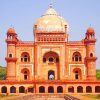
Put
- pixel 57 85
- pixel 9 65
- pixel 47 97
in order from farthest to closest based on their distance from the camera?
1. pixel 9 65
2. pixel 57 85
3. pixel 47 97

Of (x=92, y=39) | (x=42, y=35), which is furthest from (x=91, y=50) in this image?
(x=42, y=35)

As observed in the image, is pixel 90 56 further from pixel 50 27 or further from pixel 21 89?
pixel 21 89

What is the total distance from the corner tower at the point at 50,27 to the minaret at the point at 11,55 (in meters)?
3.18

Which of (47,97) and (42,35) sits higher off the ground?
(42,35)

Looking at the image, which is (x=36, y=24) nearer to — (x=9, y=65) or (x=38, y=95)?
(x=9, y=65)

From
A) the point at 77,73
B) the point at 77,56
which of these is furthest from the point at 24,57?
the point at 77,73

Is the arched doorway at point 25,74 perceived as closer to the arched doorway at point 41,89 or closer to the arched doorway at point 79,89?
the arched doorway at point 41,89

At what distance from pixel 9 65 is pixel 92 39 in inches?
466

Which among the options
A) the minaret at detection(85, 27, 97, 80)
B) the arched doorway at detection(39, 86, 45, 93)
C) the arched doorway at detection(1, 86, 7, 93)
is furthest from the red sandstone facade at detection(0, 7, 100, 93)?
the arched doorway at detection(1, 86, 7, 93)

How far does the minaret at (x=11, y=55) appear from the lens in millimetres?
51500

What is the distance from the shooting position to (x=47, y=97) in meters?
44.1

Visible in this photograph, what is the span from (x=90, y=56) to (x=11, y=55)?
1077 cm

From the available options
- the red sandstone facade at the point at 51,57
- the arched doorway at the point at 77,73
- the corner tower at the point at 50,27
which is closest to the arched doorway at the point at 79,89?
the red sandstone facade at the point at 51,57

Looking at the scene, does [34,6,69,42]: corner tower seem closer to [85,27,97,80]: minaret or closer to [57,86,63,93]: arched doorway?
[85,27,97,80]: minaret
